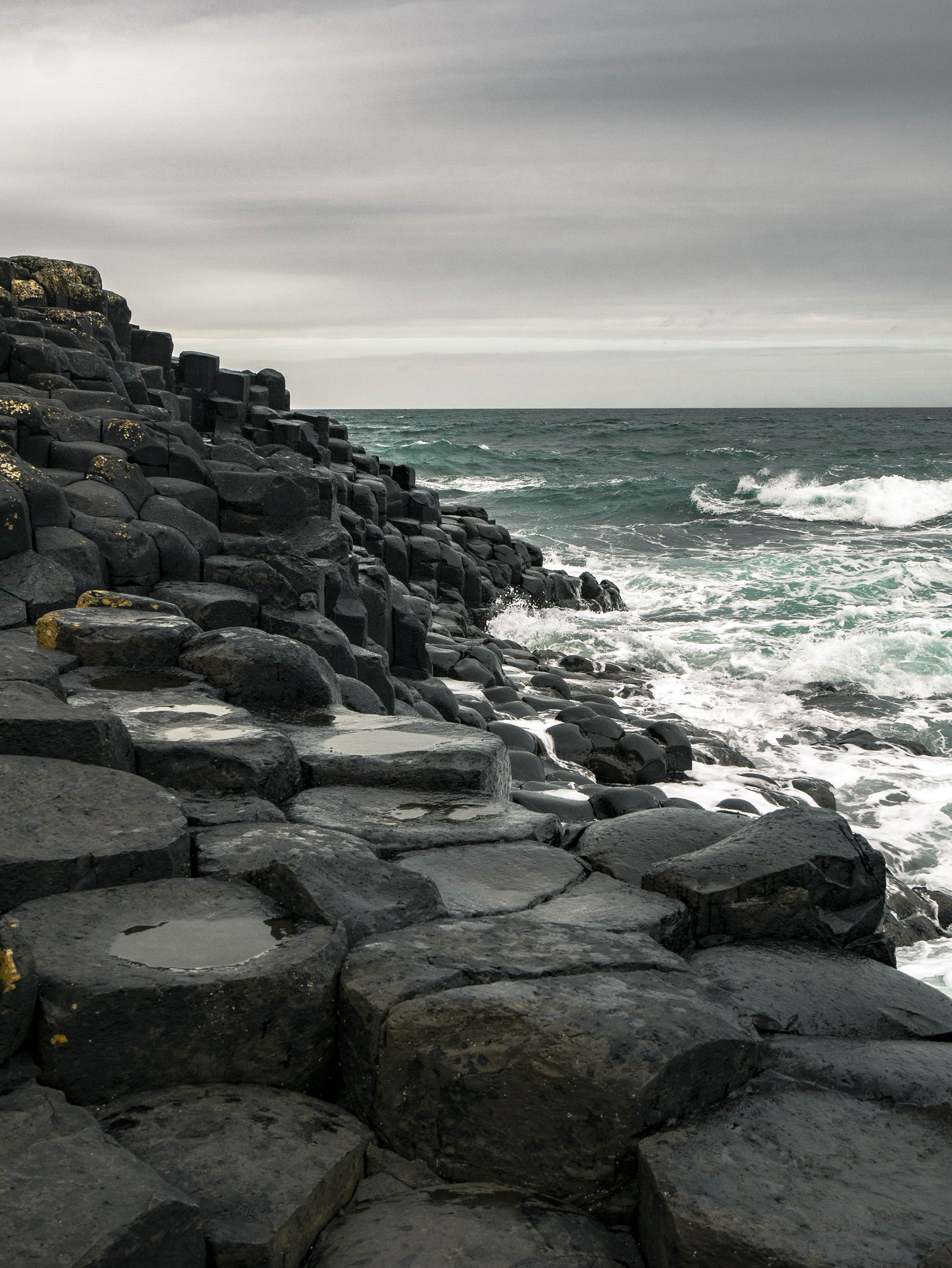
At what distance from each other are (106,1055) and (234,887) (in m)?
0.61

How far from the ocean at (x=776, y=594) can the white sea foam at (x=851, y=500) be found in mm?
74

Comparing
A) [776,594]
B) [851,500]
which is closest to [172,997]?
[776,594]

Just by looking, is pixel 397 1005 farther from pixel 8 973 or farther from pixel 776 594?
pixel 776 594

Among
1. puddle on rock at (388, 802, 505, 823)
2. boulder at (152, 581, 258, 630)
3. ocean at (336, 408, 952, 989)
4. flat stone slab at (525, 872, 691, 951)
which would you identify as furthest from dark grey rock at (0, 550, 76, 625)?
ocean at (336, 408, 952, 989)

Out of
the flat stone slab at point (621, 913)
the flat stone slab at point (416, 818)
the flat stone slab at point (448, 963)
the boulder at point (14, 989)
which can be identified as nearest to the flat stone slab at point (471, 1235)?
the flat stone slab at point (448, 963)

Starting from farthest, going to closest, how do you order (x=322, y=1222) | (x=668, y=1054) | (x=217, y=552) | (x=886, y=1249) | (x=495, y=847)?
(x=217, y=552)
(x=495, y=847)
(x=668, y=1054)
(x=322, y=1222)
(x=886, y=1249)

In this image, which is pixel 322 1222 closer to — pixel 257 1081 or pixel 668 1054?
pixel 257 1081

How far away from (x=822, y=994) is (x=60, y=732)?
7.44ft

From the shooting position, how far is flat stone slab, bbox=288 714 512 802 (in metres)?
3.69

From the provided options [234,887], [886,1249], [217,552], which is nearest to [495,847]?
[234,887]

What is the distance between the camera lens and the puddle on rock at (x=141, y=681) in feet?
13.7

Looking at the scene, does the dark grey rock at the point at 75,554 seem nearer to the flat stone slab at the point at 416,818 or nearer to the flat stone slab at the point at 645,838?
the flat stone slab at the point at 416,818

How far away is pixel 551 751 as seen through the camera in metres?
8.29

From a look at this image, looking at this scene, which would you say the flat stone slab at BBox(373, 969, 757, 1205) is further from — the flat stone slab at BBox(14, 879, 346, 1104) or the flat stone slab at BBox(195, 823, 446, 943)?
the flat stone slab at BBox(195, 823, 446, 943)
